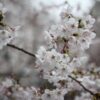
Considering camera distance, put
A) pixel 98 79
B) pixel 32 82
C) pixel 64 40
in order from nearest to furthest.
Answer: pixel 64 40 < pixel 98 79 < pixel 32 82

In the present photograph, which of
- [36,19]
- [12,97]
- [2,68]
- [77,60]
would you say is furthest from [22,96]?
[36,19]

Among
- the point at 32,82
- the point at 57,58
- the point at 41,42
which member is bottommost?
the point at 57,58

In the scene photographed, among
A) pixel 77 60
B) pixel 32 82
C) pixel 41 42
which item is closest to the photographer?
pixel 77 60

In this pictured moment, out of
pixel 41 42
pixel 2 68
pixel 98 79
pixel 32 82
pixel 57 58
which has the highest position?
pixel 41 42

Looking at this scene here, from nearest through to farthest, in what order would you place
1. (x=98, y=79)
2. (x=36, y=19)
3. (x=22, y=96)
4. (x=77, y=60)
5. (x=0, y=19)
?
1. (x=0, y=19)
2. (x=77, y=60)
3. (x=22, y=96)
4. (x=98, y=79)
5. (x=36, y=19)

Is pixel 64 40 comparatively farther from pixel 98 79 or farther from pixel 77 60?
pixel 98 79

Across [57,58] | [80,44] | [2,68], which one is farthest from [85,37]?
[2,68]

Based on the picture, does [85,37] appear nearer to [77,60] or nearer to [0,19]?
[77,60]

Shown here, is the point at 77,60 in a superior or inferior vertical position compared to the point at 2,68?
inferior

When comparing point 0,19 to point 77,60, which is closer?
point 0,19
